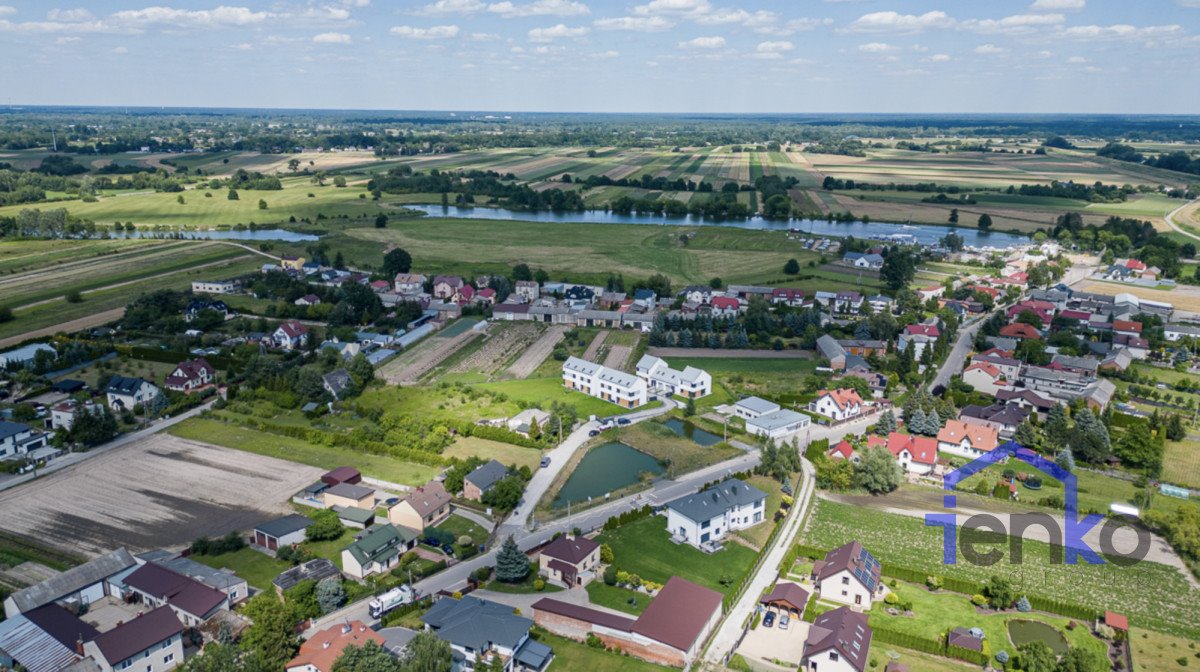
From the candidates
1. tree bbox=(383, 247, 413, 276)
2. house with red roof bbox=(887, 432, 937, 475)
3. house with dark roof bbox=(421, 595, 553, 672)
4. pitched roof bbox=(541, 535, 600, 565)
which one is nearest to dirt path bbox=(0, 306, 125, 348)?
tree bbox=(383, 247, 413, 276)

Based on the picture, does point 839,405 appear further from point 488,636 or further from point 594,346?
point 488,636

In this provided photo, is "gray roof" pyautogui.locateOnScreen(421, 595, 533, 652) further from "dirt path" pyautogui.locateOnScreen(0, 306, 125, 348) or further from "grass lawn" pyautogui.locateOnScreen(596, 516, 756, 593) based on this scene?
"dirt path" pyautogui.locateOnScreen(0, 306, 125, 348)

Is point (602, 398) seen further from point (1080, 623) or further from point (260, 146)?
point (260, 146)

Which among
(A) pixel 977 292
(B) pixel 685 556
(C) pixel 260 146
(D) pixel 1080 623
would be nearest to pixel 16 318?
(B) pixel 685 556

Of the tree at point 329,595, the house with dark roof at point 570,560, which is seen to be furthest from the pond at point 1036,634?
the tree at point 329,595

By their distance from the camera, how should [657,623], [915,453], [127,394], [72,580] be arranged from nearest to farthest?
[657,623] < [72,580] < [915,453] < [127,394]

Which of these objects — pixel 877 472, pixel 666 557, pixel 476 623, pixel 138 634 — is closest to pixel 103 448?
pixel 138 634
